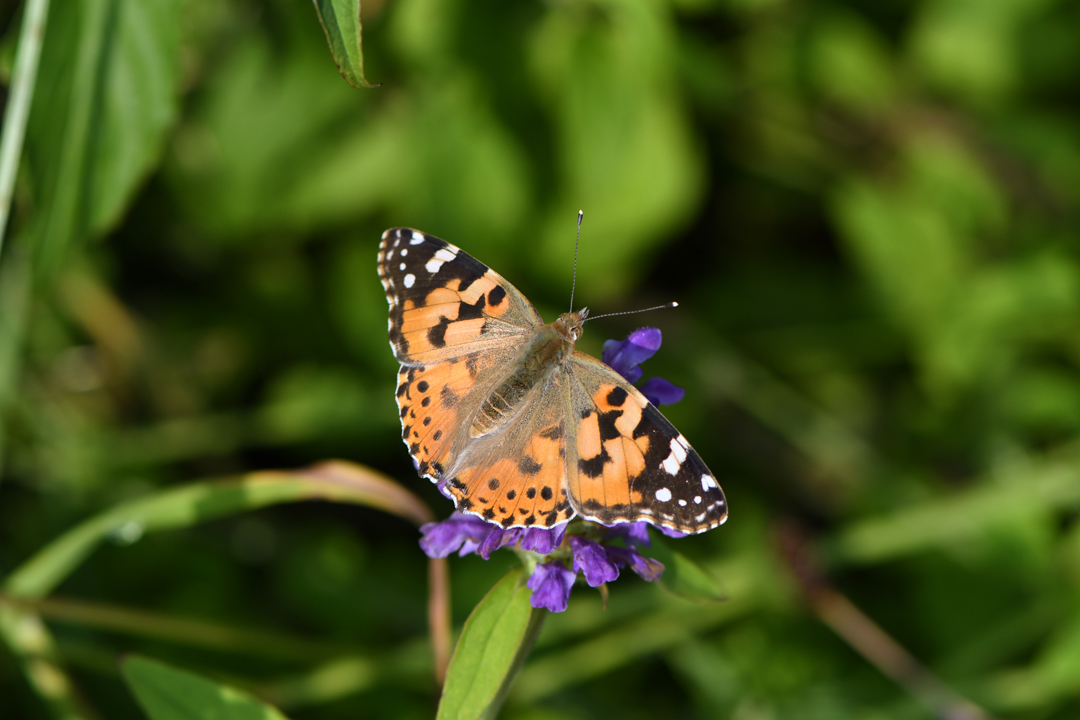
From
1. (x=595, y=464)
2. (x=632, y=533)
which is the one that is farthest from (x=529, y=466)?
(x=632, y=533)

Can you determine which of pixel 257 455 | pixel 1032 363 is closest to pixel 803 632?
pixel 1032 363

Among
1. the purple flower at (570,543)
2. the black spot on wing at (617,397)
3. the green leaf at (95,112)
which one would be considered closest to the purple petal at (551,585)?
the purple flower at (570,543)

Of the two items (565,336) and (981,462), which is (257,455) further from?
(981,462)

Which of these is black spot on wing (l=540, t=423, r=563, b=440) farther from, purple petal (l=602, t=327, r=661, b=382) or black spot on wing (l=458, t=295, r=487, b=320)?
black spot on wing (l=458, t=295, r=487, b=320)

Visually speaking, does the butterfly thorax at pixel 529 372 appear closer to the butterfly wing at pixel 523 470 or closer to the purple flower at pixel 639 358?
the butterfly wing at pixel 523 470

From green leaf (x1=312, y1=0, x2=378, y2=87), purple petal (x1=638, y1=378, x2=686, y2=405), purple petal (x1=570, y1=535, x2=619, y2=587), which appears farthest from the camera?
purple petal (x1=638, y1=378, x2=686, y2=405)

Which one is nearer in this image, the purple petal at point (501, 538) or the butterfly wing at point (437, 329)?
the purple petal at point (501, 538)

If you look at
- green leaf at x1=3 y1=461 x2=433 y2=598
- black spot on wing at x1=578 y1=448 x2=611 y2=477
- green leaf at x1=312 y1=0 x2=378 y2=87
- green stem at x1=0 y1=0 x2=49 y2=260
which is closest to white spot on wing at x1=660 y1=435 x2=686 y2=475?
black spot on wing at x1=578 y1=448 x2=611 y2=477
